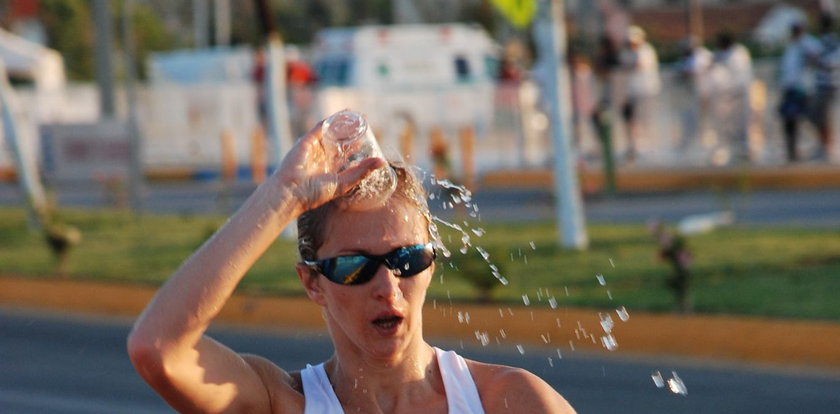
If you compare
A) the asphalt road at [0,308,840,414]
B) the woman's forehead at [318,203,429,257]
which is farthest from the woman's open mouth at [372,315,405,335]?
the asphalt road at [0,308,840,414]

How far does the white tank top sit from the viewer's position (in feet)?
9.37

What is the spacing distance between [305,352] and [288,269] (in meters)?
3.09

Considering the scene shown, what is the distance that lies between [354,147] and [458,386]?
0.48 m

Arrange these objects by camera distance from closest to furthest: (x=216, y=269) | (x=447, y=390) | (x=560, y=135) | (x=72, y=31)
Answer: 1. (x=216, y=269)
2. (x=447, y=390)
3. (x=560, y=135)
4. (x=72, y=31)

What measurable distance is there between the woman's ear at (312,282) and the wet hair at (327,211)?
0.02m

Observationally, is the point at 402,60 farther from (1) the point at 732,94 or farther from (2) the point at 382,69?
(1) the point at 732,94

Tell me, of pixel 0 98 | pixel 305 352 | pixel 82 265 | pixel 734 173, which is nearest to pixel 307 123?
pixel 734 173

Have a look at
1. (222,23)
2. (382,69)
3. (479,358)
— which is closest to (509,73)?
(382,69)

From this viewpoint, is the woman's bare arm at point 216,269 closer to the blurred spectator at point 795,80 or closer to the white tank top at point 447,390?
the white tank top at point 447,390

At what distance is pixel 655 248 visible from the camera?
1443cm

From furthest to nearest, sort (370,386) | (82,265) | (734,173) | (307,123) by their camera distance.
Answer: (307,123), (734,173), (82,265), (370,386)

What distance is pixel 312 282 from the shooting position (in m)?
2.89

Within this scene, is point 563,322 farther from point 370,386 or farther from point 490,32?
point 490,32

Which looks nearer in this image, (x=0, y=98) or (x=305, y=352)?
(x=305, y=352)
